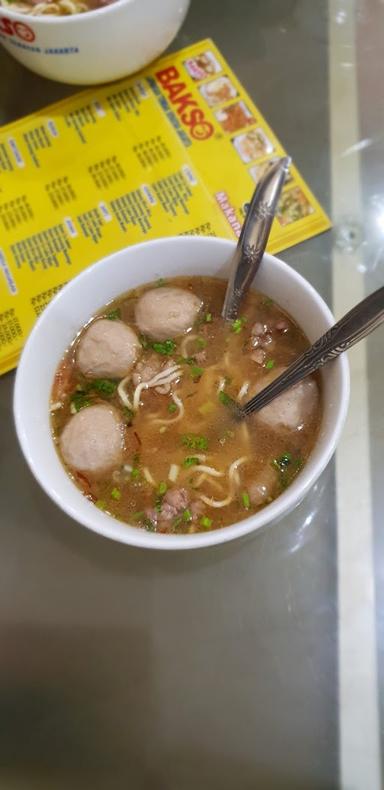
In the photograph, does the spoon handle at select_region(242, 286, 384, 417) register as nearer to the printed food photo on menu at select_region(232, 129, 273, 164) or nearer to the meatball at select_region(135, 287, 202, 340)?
the meatball at select_region(135, 287, 202, 340)

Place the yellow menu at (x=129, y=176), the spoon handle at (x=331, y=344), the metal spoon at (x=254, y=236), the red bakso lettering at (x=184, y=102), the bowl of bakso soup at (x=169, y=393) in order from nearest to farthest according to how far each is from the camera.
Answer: the spoon handle at (x=331, y=344) → the metal spoon at (x=254, y=236) → the bowl of bakso soup at (x=169, y=393) → the yellow menu at (x=129, y=176) → the red bakso lettering at (x=184, y=102)

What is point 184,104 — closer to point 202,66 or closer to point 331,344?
point 202,66

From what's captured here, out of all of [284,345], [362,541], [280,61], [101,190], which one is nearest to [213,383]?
[284,345]

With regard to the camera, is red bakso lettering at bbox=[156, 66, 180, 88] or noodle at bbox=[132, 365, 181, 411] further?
red bakso lettering at bbox=[156, 66, 180, 88]

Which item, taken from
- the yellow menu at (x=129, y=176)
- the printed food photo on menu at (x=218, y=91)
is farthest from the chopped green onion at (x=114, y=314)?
the printed food photo on menu at (x=218, y=91)

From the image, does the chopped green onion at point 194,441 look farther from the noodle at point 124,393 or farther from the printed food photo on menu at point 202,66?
the printed food photo on menu at point 202,66

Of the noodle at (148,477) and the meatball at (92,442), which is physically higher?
the meatball at (92,442)

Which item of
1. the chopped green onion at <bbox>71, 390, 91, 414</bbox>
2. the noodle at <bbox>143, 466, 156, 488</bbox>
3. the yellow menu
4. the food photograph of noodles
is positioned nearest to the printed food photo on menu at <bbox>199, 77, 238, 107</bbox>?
the yellow menu
